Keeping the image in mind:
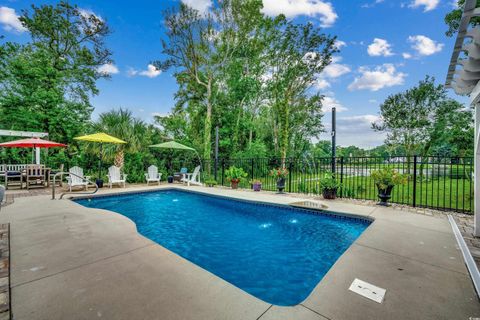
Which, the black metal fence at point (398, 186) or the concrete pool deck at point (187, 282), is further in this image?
the black metal fence at point (398, 186)

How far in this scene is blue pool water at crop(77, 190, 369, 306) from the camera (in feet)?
8.70

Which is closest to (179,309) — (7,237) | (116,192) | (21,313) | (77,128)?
(21,313)

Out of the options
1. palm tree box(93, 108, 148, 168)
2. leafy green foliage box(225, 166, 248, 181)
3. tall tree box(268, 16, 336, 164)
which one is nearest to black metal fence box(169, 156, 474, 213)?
leafy green foliage box(225, 166, 248, 181)

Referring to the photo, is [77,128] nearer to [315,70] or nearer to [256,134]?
[256,134]

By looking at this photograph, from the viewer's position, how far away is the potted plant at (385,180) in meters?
5.34

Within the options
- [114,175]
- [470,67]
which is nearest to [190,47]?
[114,175]

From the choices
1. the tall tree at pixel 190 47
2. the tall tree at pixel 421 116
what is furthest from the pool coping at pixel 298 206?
the tall tree at pixel 421 116

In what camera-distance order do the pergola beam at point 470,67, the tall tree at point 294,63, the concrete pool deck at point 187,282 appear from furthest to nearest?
the tall tree at point 294,63 < the pergola beam at point 470,67 < the concrete pool deck at point 187,282

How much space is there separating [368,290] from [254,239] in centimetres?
224

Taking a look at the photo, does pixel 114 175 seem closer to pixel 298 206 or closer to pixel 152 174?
pixel 152 174

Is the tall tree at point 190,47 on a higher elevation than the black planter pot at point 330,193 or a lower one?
higher

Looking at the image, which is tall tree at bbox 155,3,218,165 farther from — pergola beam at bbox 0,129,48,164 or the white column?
the white column

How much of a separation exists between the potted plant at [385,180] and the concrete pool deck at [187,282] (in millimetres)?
2132

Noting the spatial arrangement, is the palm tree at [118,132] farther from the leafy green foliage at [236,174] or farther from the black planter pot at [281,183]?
the black planter pot at [281,183]
